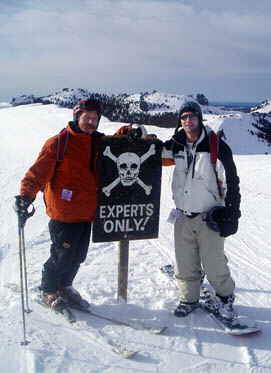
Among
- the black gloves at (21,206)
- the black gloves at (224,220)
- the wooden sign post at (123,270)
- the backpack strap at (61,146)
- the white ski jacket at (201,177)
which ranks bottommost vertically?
the wooden sign post at (123,270)

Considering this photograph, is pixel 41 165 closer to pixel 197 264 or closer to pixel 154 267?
pixel 197 264

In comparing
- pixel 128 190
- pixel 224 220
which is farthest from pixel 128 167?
pixel 224 220

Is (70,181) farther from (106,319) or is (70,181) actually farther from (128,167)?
(106,319)

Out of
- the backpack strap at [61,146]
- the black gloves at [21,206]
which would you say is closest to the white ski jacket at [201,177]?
the backpack strap at [61,146]

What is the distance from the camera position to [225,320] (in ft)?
13.6

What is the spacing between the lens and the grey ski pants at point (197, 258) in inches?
163

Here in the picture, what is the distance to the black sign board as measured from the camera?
13.5 ft

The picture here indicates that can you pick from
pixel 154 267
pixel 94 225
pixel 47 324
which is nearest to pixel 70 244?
pixel 94 225

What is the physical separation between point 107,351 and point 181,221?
1446mm

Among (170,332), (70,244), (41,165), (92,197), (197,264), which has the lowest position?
(170,332)

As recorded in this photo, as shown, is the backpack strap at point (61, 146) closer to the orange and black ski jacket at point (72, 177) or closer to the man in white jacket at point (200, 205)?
the orange and black ski jacket at point (72, 177)

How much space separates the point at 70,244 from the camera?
13.8 feet

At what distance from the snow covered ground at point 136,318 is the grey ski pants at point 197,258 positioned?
34 centimetres

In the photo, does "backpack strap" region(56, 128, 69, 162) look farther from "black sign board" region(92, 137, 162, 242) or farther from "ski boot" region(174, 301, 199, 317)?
"ski boot" region(174, 301, 199, 317)
